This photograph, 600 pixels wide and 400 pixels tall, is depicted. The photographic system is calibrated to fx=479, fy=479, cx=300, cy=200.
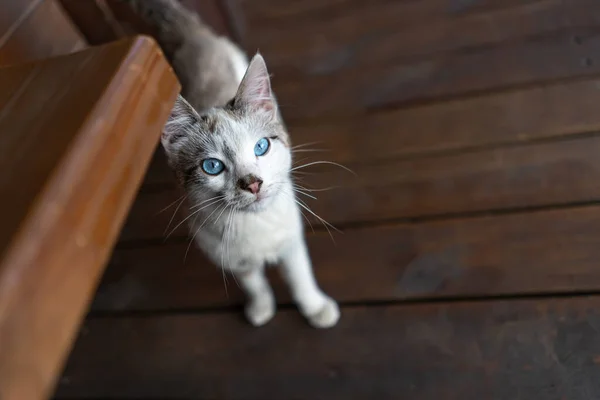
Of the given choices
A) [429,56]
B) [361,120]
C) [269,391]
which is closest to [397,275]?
[269,391]

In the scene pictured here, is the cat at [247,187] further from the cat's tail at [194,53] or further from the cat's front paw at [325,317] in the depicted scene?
the cat's tail at [194,53]

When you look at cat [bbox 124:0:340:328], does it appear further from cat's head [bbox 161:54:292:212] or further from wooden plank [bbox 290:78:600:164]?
wooden plank [bbox 290:78:600:164]

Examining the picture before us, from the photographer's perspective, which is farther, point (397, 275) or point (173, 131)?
point (397, 275)

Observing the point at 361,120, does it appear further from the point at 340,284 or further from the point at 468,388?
the point at 468,388

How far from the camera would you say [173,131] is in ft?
2.77

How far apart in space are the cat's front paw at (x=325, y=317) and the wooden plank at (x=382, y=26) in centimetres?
80

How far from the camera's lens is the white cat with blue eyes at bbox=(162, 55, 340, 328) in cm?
80

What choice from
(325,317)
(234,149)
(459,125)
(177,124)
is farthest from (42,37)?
(459,125)

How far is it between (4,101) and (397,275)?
0.83 metres

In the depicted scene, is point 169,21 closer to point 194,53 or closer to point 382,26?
point 194,53

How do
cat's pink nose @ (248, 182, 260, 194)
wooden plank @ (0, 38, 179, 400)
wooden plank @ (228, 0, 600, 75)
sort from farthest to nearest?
wooden plank @ (228, 0, 600, 75), cat's pink nose @ (248, 182, 260, 194), wooden plank @ (0, 38, 179, 400)

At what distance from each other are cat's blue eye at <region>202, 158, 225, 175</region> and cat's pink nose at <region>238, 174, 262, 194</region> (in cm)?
6

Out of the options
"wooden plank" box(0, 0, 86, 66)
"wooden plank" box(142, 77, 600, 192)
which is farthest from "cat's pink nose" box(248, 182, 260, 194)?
"wooden plank" box(0, 0, 86, 66)

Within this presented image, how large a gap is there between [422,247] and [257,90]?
54 centimetres
